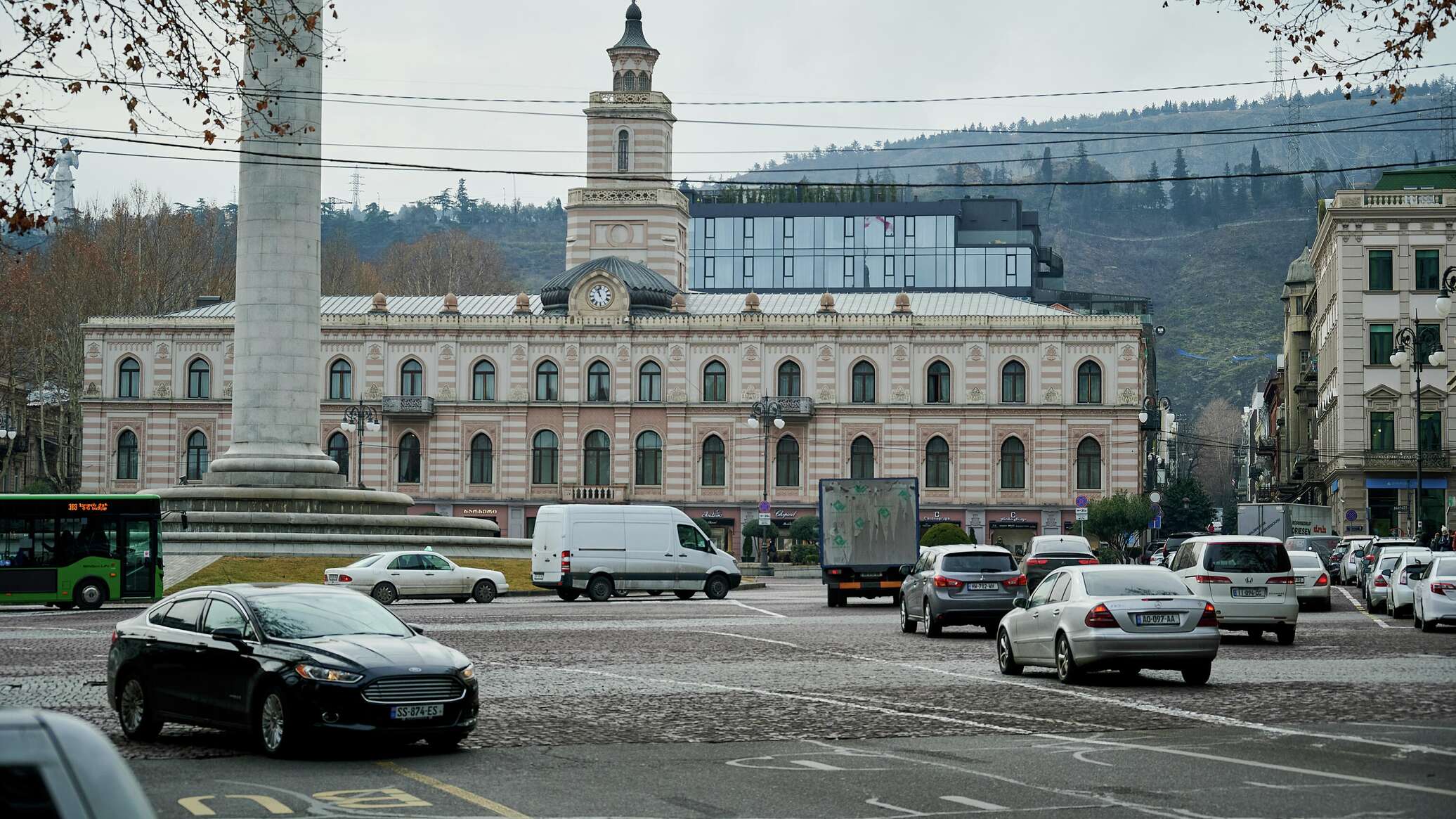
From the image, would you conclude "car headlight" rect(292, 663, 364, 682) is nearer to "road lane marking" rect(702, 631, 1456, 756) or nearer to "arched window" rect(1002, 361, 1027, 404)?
"road lane marking" rect(702, 631, 1456, 756)

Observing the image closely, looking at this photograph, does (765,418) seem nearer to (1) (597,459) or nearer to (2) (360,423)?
(1) (597,459)

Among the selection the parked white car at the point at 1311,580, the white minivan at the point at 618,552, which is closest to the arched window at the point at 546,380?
the white minivan at the point at 618,552

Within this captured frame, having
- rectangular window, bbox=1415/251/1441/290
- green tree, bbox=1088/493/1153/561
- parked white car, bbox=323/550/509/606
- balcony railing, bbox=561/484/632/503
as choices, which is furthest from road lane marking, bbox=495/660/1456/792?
balcony railing, bbox=561/484/632/503

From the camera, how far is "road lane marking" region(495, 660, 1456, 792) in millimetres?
13086

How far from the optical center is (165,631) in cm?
1631

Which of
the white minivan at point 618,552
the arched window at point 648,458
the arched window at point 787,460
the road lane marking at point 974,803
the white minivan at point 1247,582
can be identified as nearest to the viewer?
the road lane marking at point 974,803

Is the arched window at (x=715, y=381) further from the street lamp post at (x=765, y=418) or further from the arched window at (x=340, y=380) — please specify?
the arched window at (x=340, y=380)

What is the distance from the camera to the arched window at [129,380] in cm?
9044

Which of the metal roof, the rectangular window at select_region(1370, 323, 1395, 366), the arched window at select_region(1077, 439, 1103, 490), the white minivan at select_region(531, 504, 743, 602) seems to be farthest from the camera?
the metal roof

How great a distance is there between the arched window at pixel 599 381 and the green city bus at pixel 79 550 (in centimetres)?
4815

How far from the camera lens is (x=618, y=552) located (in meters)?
49.2

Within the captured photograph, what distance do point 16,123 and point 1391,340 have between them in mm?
69214

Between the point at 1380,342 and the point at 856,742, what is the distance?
67.5 m

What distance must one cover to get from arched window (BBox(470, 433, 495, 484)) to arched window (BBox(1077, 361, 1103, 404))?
29.2 metres
